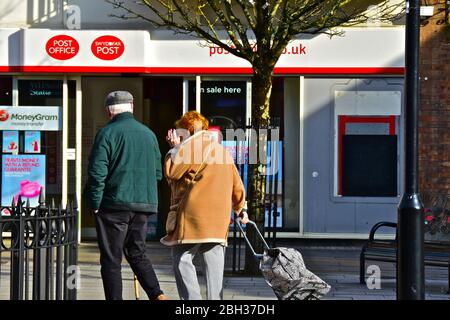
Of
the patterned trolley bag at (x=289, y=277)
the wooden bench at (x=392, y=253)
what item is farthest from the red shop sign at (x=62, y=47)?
the patterned trolley bag at (x=289, y=277)

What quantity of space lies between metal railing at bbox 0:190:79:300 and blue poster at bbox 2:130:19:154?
849 centimetres

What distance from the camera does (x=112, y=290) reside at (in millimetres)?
8211

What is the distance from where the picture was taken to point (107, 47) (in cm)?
1530

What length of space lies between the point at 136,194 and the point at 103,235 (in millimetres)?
447

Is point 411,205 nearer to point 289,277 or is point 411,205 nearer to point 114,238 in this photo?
point 289,277

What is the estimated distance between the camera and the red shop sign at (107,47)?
15305mm

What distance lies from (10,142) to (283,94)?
4546 millimetres

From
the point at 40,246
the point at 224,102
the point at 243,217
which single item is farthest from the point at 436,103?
the point at 40,246

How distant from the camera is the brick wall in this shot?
51.0 ft

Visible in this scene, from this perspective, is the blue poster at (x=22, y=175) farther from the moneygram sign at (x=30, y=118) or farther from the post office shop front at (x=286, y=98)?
the moneygram sign at (x=30, y=118)

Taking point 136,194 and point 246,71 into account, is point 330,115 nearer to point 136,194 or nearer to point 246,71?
point 246,71

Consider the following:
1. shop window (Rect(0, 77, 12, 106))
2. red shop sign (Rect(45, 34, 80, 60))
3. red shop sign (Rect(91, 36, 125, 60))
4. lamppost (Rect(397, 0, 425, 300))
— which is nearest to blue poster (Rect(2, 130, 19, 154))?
shop window (Rect(0, 77, 12, 106))

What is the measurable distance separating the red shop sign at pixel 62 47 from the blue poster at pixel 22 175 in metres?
1.73

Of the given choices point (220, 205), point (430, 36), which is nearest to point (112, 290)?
point (220, 205)
